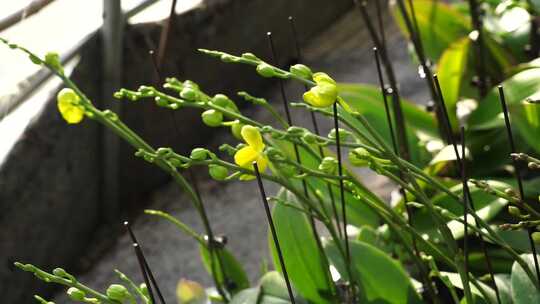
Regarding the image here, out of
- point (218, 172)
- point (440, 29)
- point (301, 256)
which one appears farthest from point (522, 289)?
point (440, 29)

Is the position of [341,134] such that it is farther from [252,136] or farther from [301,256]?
[301,256]

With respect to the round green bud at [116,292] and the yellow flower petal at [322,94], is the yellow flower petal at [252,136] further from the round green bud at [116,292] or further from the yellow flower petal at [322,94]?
the round green bud at [116,292]

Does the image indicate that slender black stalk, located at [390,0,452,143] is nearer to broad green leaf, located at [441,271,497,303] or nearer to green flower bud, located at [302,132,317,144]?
broad green leaf, located at [441,271,497,303]

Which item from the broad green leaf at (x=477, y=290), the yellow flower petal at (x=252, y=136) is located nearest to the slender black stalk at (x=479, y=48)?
the broad green leaf at (x=477, y=290)

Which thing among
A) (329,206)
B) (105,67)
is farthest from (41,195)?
(329,206)

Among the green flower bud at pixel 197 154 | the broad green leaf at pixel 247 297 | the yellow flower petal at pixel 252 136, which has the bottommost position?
the broad green leaf at pixel 247 297

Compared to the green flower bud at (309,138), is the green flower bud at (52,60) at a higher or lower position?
higher

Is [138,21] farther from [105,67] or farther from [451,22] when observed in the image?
[451,22]
